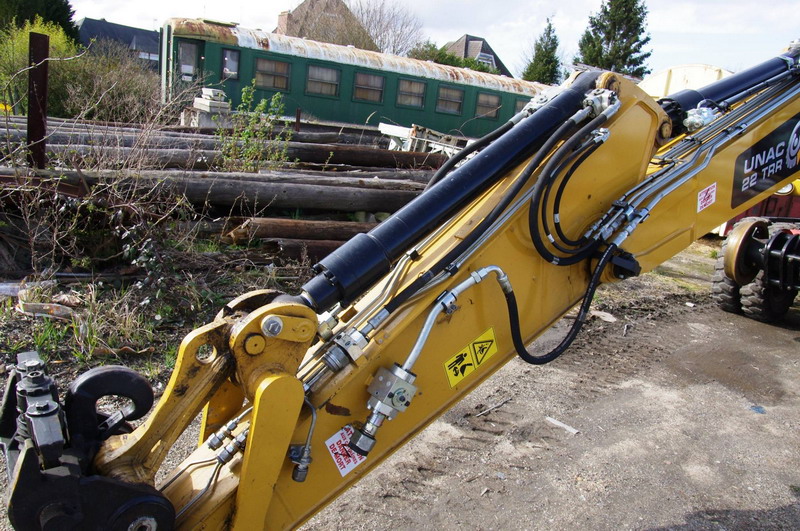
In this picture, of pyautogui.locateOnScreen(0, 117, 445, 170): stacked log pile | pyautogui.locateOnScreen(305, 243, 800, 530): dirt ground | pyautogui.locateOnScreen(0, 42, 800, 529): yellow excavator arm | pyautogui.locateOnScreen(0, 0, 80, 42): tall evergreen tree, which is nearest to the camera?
pyautogui.locateOnScreen(0, 42, 800, 529): yellow excavator arm

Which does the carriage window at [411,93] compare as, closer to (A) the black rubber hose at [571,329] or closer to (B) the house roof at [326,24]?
(A) the black rubber hose at [571,329]

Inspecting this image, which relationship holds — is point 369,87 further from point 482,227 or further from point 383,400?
point 383,400

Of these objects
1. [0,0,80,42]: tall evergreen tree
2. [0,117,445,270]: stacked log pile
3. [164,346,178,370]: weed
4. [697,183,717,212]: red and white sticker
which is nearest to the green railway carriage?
[0,117,445,270]: stacked log pile

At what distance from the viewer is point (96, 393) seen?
1.99 m

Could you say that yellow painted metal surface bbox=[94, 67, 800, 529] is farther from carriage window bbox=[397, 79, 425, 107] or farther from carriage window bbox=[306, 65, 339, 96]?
carriage window bbox=[397, 79, 425, 107]

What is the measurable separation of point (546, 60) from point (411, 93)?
66.5 feet

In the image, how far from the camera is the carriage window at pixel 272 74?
698 inches

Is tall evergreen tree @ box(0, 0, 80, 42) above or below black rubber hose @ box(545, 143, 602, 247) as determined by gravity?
above

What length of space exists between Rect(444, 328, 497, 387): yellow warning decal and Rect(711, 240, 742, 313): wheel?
217 inches

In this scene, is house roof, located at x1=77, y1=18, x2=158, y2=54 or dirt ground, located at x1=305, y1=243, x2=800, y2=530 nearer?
dirt ground, located at x1=305, y1=243, x2=800, y2=530

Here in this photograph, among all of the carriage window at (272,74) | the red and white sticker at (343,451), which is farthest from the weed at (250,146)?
the carriage window at (272,74)

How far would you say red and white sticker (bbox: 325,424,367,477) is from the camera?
7.30ft

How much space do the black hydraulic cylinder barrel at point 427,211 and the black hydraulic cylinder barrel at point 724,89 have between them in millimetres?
625

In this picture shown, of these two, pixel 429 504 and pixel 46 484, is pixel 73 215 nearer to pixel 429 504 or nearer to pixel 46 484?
pixel 429 504
